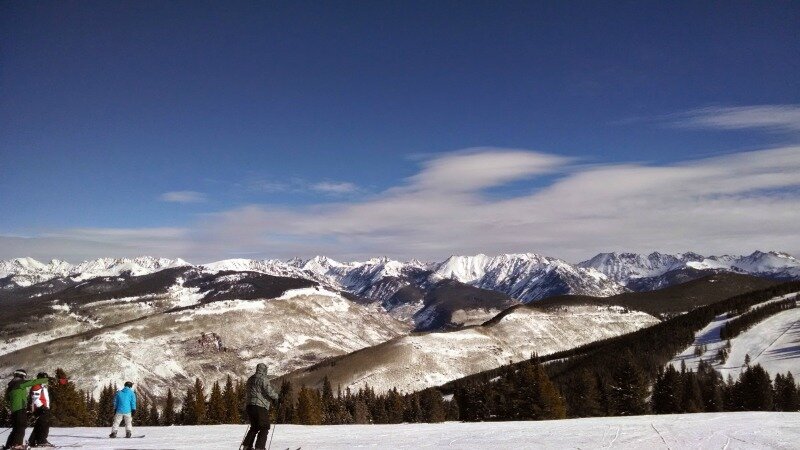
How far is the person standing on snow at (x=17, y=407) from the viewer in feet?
63.1

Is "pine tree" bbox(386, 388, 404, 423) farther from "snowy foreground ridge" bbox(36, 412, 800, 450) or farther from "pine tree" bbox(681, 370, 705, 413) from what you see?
"snowy foreground ridge" bbox(36, 412, 800, 450)

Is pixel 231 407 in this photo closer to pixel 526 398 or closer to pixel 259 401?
pixel 526 398

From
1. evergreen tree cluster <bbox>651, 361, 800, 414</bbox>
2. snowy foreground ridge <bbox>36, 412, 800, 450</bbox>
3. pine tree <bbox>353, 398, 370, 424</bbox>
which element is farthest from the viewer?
pine tree <bbox>353, 398, 370, 424</bbox>

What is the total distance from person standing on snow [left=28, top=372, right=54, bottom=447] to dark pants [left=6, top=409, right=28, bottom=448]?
1.98 ft

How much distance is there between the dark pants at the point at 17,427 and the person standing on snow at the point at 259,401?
28.7ft

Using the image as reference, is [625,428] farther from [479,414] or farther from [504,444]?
[479,414]

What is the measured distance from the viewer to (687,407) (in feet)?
275

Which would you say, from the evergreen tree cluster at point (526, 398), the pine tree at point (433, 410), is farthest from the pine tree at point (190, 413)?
the evergreen tree cluster at point (526, 398)

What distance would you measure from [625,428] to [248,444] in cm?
1680

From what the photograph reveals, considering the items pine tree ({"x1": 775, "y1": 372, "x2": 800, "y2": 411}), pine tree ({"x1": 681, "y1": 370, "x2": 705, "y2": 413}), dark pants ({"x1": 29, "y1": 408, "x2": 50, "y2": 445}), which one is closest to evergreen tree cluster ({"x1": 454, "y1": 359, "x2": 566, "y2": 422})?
pine tree ({"x1": 681, "y1": 370, "x2": 705, "y2": 413})

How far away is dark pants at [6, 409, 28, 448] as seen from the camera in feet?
63.0

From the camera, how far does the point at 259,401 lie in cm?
1775

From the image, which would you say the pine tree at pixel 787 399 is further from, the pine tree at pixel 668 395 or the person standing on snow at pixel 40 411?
the person standing on snow at pixel 40 411

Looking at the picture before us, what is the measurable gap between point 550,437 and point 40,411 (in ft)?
67.8
